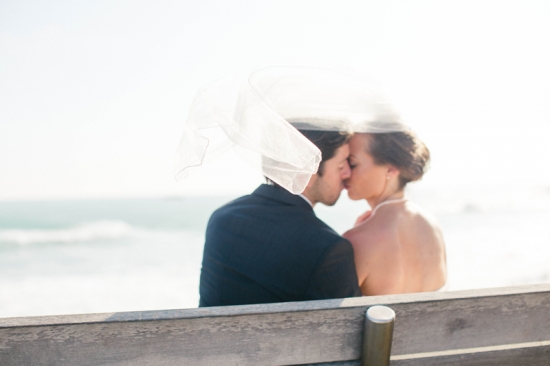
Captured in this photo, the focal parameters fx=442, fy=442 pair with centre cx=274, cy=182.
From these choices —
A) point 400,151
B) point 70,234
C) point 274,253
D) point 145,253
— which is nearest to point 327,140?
point 400,151

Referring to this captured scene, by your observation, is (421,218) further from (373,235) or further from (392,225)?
(373,235)

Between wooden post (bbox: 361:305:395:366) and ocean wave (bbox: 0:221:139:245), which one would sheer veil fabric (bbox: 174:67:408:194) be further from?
ocean wave (bbox: 0:221:139:245)

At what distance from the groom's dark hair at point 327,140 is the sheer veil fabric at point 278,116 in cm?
4

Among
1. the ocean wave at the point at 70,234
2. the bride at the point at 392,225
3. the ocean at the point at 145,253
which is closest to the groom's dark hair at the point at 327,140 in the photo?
the bride at the point at 392,225

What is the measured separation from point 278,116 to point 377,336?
932mm

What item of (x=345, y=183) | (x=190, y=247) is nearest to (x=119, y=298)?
(x=190, y=247)

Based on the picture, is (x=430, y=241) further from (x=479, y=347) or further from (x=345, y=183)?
(x=479, y=347)

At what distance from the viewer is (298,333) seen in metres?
1.11

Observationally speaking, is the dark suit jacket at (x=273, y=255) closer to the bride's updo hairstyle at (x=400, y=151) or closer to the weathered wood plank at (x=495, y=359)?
the weathered wood plank at (x=495, y=359)

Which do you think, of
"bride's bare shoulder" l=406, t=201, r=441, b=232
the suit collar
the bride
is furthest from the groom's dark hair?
"bride's bare shoulder" l=406, t=201, r=441, b=232

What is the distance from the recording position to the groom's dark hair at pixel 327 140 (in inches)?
86.9

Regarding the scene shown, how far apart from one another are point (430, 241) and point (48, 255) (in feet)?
45.5

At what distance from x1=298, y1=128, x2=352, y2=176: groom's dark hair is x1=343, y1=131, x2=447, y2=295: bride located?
8.1 inches

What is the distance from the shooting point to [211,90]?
1878mm
